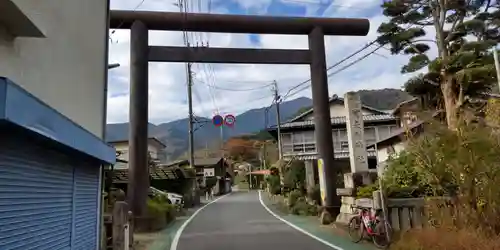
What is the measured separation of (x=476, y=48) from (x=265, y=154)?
45.4 meters

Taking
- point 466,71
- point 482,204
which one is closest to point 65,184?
point 482,204

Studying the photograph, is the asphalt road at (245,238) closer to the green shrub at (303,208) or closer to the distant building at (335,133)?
the green shrub at (303,208)

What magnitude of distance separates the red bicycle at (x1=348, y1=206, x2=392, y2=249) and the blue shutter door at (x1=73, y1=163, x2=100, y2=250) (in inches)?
269

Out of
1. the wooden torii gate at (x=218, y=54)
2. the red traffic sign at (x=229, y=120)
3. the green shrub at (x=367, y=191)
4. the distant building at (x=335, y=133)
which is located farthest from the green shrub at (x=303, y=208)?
the distant building at (x=335, y=133)

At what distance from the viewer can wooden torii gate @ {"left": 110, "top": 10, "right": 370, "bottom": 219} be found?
48.6 ft

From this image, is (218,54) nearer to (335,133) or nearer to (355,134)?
(355,134)

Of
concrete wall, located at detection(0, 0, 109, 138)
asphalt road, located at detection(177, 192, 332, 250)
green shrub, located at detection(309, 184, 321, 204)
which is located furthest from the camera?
green shrub, located at detection(309, 184, 321, 204)

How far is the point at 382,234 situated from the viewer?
416 inches

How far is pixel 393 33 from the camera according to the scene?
19.1 metres

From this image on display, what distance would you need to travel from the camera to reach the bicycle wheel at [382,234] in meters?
10.4

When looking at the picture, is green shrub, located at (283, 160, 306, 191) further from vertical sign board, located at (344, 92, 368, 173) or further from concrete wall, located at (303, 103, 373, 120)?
concrete wall, located at (303, 103, 373, 120)

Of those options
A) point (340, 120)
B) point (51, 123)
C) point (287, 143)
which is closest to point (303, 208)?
point (51, 123)

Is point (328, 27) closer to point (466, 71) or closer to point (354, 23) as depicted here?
point (354, 23)

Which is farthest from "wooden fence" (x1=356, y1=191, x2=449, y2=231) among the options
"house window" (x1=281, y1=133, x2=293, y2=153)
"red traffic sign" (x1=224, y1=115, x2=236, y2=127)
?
"house window" (x1=281, y1=133, x2=293, y2=153)
